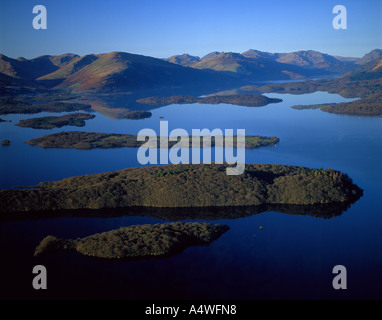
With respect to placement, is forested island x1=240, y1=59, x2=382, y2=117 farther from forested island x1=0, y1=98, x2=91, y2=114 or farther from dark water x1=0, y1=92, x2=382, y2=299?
forested island x1=0, y1=98, x2=91, y2=114

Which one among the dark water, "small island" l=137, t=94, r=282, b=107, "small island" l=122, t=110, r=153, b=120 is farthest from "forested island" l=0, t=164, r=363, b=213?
"small island" l=137, t=94, r=282, b=107

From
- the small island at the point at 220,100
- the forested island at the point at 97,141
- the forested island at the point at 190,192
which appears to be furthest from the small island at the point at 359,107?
the forested island at the point at 190,192

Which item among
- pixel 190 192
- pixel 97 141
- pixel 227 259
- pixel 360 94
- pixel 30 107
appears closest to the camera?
pixel 227 259

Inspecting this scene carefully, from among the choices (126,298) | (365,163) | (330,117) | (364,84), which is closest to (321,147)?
(365,163)

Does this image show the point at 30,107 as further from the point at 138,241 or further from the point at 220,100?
the point at 138,241

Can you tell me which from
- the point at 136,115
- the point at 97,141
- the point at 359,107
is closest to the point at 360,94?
the point at 359,107

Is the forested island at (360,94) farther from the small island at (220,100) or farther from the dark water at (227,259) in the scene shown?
the dark water at (227,259)
